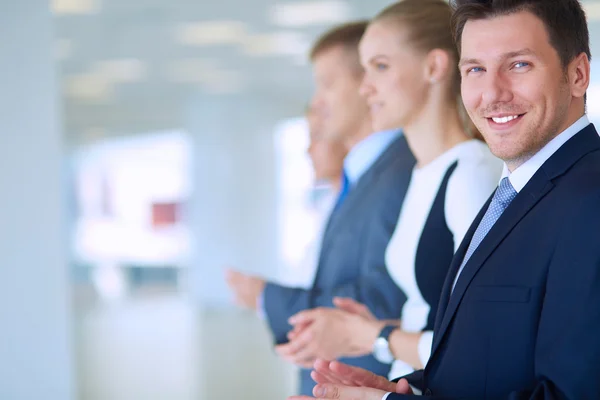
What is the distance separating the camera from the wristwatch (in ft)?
7.30

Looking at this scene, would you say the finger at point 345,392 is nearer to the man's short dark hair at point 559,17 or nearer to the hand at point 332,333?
the man's short dark hair at point 559,17

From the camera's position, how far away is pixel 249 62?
1169 cm

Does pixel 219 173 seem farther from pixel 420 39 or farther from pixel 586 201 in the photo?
pixel 586 201

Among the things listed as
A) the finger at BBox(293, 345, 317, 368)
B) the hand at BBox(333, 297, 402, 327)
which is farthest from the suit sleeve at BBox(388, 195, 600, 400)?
the finger at BBox(293, 345, 317, 368)

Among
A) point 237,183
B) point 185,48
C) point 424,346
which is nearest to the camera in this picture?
point 424,346

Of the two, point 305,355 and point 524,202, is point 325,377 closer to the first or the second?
point 524,202

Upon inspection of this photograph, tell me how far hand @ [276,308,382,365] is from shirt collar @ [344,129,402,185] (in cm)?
65

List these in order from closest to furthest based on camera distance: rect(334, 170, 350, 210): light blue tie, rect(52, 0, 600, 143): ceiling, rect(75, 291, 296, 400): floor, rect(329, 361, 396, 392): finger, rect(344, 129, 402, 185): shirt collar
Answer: rect(329, 361, 396, 392): finger → rect(344, 129, 402, 185): shirt collar → rect(334, 170, 350, 210): light blue tie → rect(75, 291, 296, 400): floor → rect(52, 0, 600, 143): ceiling

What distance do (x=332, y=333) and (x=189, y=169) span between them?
13335mm

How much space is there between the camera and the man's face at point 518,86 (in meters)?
1.38

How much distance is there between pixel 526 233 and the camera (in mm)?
1303

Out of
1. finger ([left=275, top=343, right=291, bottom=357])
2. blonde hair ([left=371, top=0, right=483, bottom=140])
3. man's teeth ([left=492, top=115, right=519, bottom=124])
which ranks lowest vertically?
finger ([left=275, top=343, right=291, bottom=357])

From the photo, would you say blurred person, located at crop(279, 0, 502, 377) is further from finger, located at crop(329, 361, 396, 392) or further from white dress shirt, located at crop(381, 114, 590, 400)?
white dress shirt, located at crop(381, 114, 590, 400)

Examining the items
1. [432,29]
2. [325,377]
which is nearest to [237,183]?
[432,29]
